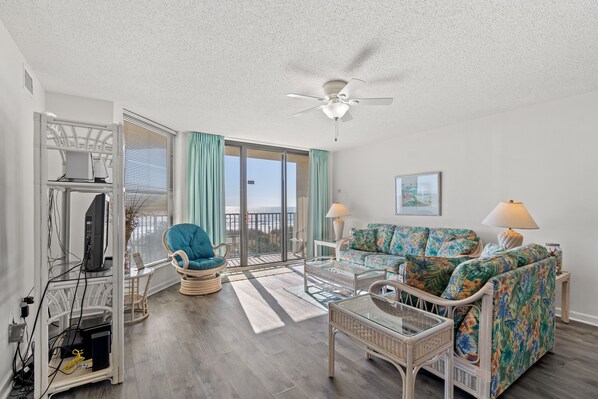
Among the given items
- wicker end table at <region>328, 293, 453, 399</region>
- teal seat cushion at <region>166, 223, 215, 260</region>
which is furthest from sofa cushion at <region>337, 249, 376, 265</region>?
wicker end table at <region>328, 293, 453, 399</region>

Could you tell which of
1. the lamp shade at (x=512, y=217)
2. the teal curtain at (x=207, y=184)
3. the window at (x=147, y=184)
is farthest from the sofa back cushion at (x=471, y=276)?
the teal curtain at (x=207, y=184)

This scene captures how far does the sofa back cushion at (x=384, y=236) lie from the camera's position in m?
4.56

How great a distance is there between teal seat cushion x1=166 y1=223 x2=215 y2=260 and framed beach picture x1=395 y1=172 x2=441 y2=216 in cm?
321

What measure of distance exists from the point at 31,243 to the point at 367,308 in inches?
110

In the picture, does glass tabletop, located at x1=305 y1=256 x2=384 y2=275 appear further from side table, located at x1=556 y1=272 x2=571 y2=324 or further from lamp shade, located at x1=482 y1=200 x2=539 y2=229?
side table, located at x1=556 y1=272 x2=571 y2=324

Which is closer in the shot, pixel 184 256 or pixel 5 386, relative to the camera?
pixel 5 386

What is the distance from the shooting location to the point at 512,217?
2.83 m

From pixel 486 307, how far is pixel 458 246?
2.23m

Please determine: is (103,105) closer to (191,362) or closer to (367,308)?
(191,362)

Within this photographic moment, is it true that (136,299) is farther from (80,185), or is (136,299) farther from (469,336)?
(469,336)

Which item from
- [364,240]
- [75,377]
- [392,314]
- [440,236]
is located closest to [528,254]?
[392,314]

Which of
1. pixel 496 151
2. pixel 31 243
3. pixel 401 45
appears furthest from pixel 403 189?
pixel 31 243

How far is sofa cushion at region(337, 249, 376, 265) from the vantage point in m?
4.33

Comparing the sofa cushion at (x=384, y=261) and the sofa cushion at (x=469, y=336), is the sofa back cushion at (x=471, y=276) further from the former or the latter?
the sofa cushion at (x=384, y=261)
